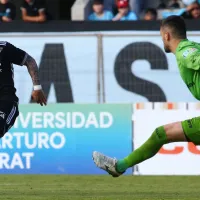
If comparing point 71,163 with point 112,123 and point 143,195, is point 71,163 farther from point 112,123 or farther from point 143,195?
point 143,195

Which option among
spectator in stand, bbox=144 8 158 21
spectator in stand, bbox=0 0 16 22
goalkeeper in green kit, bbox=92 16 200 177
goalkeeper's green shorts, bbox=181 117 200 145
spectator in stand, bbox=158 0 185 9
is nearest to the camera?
goalkeeper in green kit, bbox=92 16 200 177

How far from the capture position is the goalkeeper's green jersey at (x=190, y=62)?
1053 centimetres

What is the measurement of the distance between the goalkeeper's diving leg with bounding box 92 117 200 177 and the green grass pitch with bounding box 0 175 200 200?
22.6 inches

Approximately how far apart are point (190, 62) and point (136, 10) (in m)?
12.0

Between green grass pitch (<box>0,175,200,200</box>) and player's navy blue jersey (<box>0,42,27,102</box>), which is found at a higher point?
player's navy blue jersey (<box>0,42,27,102</box>)

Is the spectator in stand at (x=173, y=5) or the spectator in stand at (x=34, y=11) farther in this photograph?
the spectator in stand at (x=173, y=5)

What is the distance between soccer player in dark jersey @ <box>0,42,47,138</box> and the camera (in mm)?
11867

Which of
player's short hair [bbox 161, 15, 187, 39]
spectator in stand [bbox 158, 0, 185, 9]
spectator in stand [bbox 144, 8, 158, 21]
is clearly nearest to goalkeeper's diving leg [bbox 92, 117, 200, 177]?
player's short hair [bbox 161, 15, 187, 39]

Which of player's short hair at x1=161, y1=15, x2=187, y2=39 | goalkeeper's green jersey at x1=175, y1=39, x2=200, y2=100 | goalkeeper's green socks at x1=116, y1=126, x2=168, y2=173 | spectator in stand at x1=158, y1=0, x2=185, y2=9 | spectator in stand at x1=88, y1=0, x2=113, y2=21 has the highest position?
player's short hair at x1=161, y1=15, x2=187, y2=39

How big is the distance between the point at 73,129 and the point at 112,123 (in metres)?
0.73

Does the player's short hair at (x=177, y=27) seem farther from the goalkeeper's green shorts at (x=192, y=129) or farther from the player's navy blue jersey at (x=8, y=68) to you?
the player's navy blue jersey at (x=8, y=68)

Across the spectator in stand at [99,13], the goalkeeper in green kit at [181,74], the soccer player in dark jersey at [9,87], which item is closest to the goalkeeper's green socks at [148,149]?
the goalkeeper in green kit at [181,74]

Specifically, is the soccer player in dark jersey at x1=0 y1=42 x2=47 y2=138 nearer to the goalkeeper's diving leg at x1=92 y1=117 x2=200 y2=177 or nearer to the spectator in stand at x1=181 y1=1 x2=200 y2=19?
the goalkeeper's diving leg at x1=92 y1=117 x2=200 y2=177

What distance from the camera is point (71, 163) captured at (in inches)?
690
